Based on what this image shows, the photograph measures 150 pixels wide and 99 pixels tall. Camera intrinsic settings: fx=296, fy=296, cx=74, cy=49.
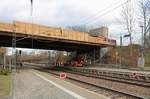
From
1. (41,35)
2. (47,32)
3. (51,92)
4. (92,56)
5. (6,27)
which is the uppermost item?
(6,27)

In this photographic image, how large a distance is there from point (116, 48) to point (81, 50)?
12.4 m

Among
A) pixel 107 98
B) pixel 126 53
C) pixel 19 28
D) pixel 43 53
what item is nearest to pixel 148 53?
pixel 126 53

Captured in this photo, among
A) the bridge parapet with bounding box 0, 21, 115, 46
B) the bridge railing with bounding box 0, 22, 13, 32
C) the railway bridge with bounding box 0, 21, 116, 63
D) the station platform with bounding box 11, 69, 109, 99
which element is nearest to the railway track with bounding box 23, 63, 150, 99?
the station platform with bounding box 11, 69, 109, 99

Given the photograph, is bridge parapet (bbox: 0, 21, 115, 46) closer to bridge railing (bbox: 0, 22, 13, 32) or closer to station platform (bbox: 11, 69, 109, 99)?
bridge railing (bbox: 0, 22, 13, 32)

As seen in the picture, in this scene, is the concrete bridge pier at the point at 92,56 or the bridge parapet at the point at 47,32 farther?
the concrete bridge pier at the point at 92,56

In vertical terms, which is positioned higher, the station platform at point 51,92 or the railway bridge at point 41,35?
the railway bridge at point 41,35

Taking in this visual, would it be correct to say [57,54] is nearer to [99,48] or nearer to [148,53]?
[99,48]

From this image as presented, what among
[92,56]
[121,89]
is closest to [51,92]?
[121,89]

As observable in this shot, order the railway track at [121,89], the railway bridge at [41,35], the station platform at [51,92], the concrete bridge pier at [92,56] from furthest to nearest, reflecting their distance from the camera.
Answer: the concrete bridge pier at [92,56], the railway bridge at [41,35], the station platform at [51,92], the railway track at [121,89]

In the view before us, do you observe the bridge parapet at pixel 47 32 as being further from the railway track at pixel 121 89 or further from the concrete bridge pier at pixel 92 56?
the railway track at pixel 121 89

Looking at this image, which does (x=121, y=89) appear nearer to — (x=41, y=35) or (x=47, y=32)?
(x=41, y=35)

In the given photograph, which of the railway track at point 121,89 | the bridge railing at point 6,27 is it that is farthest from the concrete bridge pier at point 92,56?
the railway track at point 121,89

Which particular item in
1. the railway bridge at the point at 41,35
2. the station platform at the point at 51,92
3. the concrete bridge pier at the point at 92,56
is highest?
the railway bridge at the point at 41,35

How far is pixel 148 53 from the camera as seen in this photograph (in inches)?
2714
